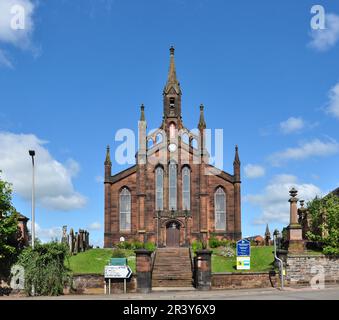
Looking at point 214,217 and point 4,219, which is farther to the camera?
point 214,217

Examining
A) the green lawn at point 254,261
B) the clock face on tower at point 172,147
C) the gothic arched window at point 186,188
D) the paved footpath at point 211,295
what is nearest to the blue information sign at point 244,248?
the green lawn at point 254,261

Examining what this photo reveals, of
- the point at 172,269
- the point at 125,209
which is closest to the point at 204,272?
the point at 172,269

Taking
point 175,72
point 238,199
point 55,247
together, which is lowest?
point 55,247

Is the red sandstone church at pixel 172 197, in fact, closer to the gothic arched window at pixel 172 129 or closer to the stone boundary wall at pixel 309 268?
the gothic arched window at pixel 172 129

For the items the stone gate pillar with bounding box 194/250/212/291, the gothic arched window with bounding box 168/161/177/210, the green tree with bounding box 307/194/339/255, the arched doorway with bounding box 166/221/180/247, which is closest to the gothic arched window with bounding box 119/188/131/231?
the arched doorway with bounding box 166/221/180/247

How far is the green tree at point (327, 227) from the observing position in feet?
125

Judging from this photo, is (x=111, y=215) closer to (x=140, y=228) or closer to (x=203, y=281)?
(x=140, y=228)

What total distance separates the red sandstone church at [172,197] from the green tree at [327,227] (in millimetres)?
12733

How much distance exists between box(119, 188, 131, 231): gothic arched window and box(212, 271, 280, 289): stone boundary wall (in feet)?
80.9

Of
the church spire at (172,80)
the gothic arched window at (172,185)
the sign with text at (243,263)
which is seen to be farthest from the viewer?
the church spire at (172,80)
